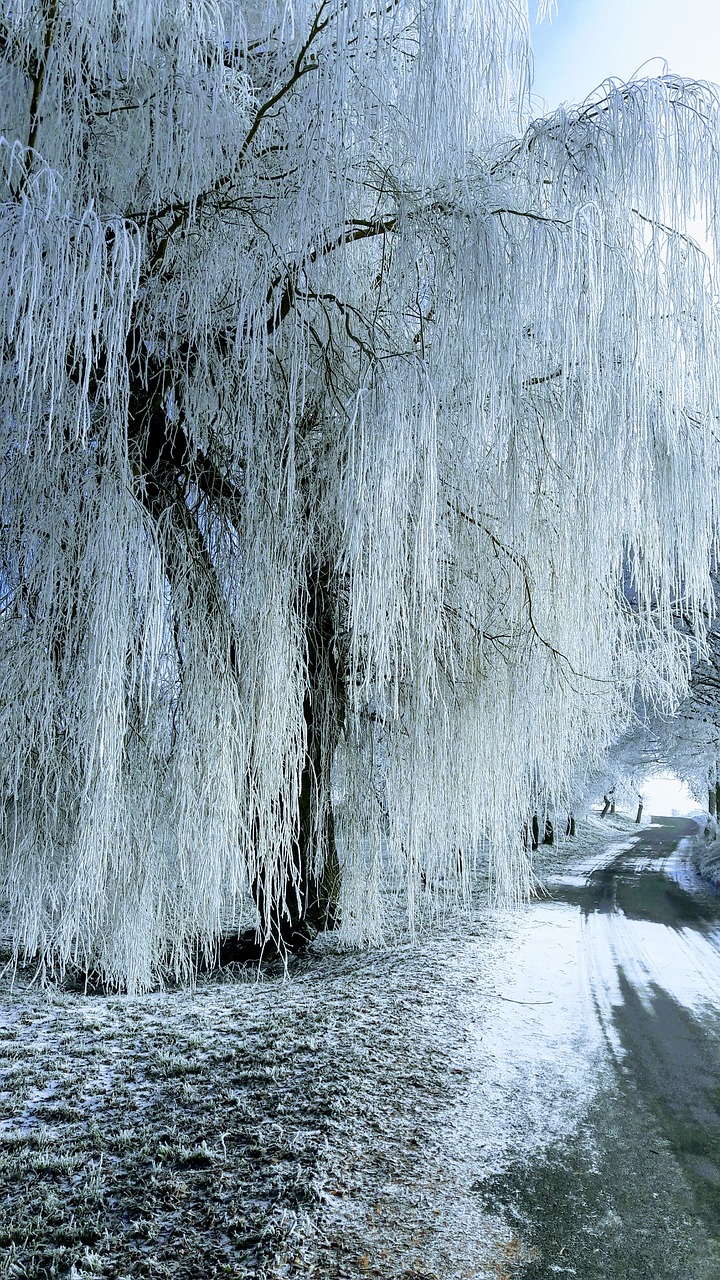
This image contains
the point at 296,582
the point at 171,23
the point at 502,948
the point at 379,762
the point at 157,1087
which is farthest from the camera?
the point at 502,948

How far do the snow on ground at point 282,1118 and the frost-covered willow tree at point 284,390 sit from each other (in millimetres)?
598

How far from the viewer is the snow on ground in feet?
7.16

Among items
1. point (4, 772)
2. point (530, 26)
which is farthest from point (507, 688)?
point (530, 26)

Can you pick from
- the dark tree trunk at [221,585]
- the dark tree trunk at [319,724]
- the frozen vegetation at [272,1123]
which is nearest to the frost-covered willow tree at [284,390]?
the dark tree trunk at [221,585]

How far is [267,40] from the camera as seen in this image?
2.69 m

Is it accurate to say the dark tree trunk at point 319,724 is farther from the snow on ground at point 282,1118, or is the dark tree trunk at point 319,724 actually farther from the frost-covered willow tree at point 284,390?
the snow on ground at point 282,1118

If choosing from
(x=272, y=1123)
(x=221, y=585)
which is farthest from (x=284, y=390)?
(x=272, y=1123)

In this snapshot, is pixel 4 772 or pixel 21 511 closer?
pixel 21 511

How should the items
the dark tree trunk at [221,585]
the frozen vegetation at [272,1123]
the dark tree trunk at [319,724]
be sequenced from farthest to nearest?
1. the dark tree trunk at [319,724]
2. the dark tree trunk at [221,585]
3. the frozen vegetation at [272,1123]

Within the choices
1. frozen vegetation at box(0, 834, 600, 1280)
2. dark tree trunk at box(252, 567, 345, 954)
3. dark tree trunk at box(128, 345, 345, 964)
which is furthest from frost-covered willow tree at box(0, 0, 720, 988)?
frozen vegetation at box(0, 834, 600, 1280)

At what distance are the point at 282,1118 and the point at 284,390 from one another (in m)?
2.51

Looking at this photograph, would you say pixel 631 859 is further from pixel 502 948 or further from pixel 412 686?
pixel 412 686

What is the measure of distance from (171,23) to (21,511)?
142 cm

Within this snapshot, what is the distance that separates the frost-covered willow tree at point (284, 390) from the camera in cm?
225
